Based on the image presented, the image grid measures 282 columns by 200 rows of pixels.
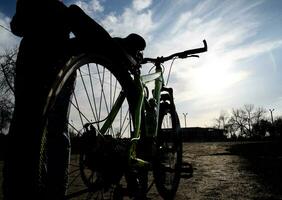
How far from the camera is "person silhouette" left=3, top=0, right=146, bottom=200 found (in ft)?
3.51

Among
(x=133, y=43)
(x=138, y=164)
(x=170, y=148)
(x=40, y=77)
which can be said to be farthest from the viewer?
(x=170, y=148)

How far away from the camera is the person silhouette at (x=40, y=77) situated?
1.07m

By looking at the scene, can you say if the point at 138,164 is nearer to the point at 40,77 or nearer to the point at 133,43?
the point at 133,43

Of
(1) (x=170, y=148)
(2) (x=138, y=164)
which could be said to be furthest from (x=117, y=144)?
(1) (x=170, y=148)

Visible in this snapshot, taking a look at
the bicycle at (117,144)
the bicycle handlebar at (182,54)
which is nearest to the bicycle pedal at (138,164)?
the bicycle at (117,144)

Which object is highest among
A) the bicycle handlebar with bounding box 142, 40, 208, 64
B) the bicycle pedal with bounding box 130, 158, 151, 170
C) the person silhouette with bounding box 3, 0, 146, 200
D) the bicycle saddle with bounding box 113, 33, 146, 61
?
the bicycle handlebar with bounding box 142, 40, 208, 64

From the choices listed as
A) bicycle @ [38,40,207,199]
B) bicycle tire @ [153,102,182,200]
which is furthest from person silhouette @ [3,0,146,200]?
bicycle tire @ [153,102,182,200]

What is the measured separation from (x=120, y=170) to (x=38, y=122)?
2.86 ft

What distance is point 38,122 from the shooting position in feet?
3.54

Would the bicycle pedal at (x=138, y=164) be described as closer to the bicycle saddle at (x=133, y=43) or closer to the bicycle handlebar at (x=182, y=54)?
the bicycle saddle at (x=133, y=43)

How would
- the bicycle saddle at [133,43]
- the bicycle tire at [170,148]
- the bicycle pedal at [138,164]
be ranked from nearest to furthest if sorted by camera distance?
1. the bicycle pedal at [138,164]
2. the bicycle saddle at [133,43]
3. the bicycle tire at [170,148]

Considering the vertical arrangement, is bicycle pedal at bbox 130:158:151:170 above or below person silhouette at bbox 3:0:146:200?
below

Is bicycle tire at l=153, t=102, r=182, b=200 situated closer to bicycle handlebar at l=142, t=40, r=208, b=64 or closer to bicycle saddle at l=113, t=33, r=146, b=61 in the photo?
bicycle handlebar at l=142, t=40, r=208, b=64

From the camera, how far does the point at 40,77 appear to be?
1.20 m
